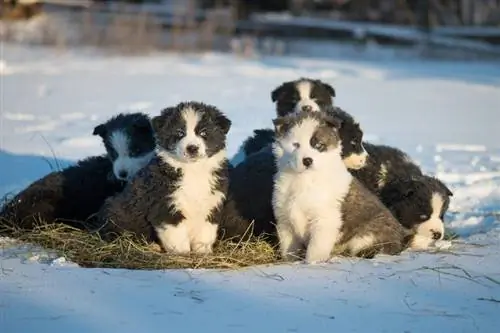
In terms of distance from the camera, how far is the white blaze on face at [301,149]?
6.55m

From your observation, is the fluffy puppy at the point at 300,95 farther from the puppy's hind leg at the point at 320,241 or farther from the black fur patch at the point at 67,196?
the puppy's hind leg at the point at 320,241

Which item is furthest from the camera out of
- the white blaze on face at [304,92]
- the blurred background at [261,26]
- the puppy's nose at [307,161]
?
the blurred background at [261,26]

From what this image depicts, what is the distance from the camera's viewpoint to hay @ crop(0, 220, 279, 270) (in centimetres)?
666

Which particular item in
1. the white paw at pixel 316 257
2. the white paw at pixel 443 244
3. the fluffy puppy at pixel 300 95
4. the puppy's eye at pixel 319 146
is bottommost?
the white paw at pixel 443 244

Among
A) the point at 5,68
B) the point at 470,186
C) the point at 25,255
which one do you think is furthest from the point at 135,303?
the point at 5,68

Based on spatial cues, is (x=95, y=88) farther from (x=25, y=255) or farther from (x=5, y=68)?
(x=25, y=255)

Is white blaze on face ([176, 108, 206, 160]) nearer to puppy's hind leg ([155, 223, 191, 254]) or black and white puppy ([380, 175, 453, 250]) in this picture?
puppy's hind leg ([155, 223, 191, 254])

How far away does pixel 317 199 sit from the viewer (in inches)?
262

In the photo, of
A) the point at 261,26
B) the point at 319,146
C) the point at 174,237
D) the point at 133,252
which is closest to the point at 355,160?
the point at 319,146

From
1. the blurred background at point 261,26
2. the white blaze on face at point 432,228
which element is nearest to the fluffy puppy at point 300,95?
the white blaze on face at point 432,228

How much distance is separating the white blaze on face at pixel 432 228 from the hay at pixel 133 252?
1.35m

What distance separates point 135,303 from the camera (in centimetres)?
539

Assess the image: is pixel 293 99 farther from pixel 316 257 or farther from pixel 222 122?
pixel 316 257

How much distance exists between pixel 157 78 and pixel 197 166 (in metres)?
16.3
